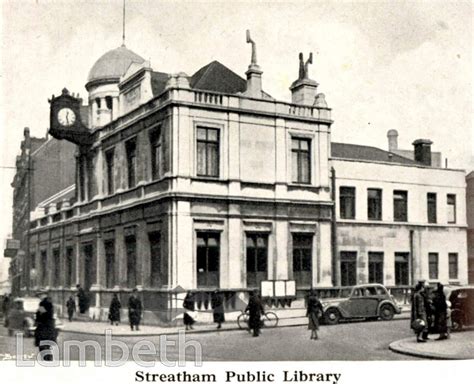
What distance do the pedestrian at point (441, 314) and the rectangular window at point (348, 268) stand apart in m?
10.7

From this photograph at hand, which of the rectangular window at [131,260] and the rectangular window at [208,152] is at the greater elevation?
the rectangular window at [208,152]

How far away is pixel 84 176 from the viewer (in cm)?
3162

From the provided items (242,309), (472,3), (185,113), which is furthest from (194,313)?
(472,3)

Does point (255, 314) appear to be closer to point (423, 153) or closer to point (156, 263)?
point (156, 263)

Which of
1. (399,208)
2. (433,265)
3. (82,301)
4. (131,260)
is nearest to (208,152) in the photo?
(131,260)

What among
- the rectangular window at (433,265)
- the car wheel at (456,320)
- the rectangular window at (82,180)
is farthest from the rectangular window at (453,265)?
the rectangular window at (82,180)

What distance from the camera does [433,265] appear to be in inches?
1210

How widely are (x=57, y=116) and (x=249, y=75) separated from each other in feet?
26.8

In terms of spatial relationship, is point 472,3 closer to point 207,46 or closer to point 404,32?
point 404,32

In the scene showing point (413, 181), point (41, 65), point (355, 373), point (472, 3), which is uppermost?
point (472, 3)

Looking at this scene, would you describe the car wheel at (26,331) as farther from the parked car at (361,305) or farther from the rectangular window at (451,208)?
the rectangular window at (451,208)

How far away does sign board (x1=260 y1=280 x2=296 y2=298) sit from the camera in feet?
82.7

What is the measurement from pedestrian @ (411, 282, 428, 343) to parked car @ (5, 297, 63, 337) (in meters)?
10.2

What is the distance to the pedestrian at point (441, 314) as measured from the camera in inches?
703
